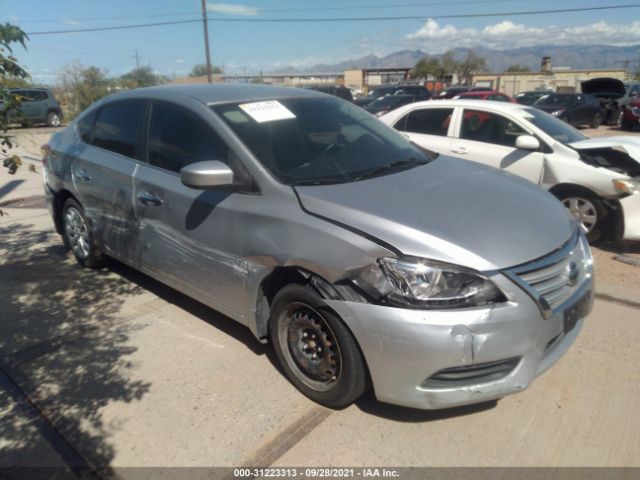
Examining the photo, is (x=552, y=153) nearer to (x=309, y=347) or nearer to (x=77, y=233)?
(x=309, y=347)

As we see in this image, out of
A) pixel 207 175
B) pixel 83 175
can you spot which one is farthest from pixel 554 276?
pixel 83 175

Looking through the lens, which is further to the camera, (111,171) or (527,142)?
(527,142)

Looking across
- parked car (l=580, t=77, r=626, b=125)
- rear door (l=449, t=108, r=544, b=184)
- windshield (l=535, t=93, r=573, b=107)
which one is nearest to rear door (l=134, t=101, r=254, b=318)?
rear door (l=449, t=108, r=544, b=184)

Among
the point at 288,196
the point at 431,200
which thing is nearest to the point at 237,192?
the point at 288,196

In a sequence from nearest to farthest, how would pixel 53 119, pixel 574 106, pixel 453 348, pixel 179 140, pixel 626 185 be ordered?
pixel 453 348 < pixel 179 140 < pixel 626 185 < pixel 574 106 < pixel 53 119

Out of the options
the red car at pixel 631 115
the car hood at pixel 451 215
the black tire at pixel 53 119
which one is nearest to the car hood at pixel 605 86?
the red car at pixel 631 115

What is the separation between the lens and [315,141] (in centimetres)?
320

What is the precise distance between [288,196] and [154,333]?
165cm

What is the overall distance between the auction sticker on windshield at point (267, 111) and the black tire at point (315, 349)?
1.22 m

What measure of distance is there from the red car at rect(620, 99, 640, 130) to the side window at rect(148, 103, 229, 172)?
19202 millimetres

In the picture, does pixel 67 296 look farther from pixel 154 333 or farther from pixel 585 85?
pixel 585 85

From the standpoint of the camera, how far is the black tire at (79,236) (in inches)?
176

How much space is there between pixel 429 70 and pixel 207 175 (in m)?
70.5

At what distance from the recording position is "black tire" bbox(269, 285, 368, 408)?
2.43 metres
